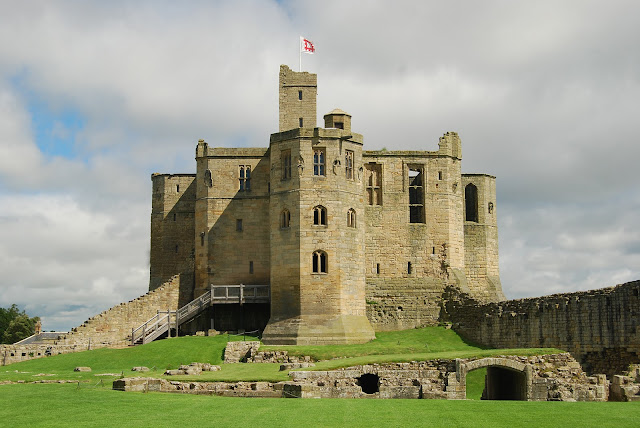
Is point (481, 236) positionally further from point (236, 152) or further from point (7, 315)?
point (7, 315)

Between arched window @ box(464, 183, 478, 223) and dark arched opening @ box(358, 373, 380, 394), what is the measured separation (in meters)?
25.9

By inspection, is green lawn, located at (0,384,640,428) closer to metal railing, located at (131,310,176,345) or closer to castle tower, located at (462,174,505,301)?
metal railing, located at (131,310,176,345)

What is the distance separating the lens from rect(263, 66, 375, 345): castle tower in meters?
50.2

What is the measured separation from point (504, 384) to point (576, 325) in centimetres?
437

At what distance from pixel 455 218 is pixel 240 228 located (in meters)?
14.1

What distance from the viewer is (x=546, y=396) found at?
114 feet

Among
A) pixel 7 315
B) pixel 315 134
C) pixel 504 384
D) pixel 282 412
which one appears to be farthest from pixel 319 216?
pixel 7 315

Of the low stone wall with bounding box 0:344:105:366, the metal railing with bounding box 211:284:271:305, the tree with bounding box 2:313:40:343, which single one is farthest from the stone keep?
the tree with bounding box 2:313:40:343

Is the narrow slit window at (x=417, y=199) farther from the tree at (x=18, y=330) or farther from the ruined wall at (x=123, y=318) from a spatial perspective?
the tree at (x=18, y=330)

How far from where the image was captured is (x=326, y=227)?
51188mm

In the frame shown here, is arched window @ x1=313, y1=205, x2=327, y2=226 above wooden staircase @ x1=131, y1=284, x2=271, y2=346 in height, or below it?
above

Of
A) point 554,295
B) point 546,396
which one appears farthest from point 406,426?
point 554,295

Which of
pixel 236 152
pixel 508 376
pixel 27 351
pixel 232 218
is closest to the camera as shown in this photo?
pixel 508 376

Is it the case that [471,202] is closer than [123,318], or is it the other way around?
[123,318]
